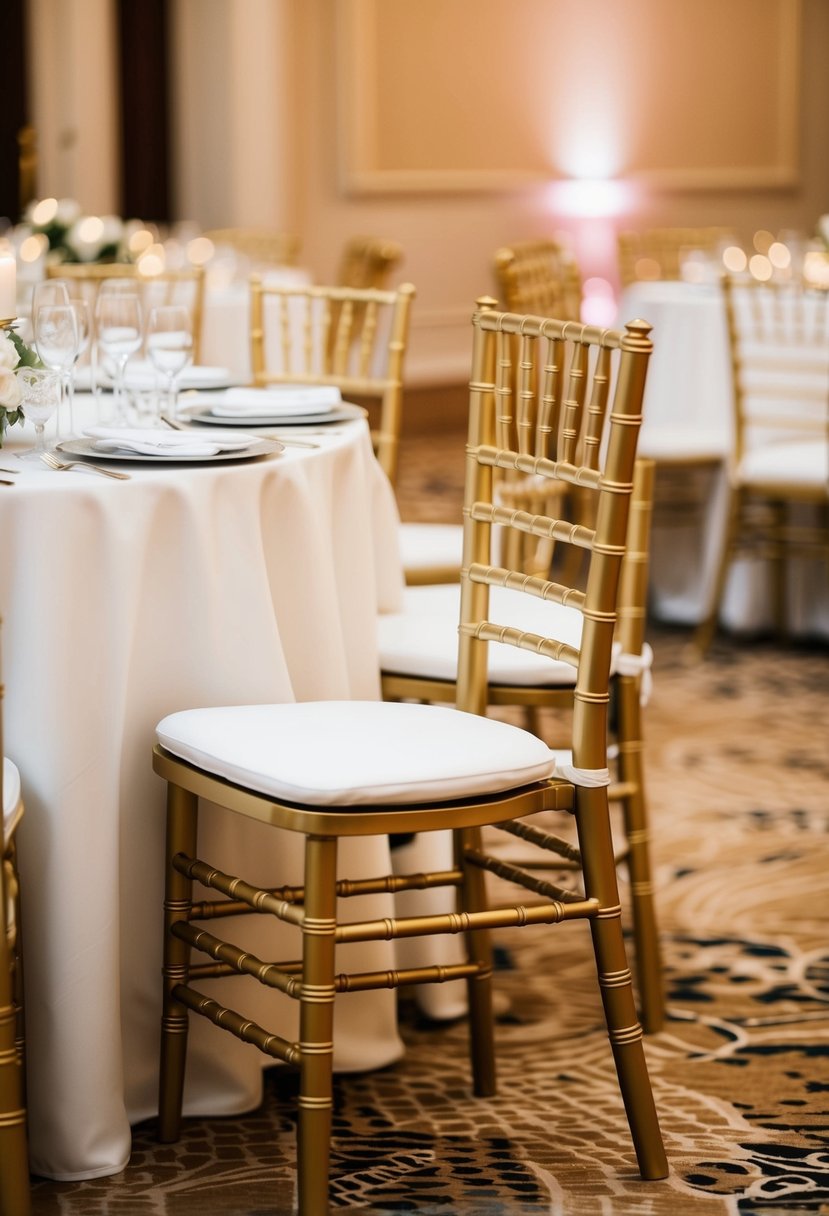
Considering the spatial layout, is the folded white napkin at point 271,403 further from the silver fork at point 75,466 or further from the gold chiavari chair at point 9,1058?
the gold chiavari chair at point 9,1058

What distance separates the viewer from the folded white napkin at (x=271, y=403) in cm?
268

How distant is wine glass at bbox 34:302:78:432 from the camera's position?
2465 millimetres

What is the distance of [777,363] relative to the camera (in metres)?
5.02

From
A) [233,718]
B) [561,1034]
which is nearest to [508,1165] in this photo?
[561,1034]

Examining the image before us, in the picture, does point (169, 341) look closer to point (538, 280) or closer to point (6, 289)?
point (6, 289)

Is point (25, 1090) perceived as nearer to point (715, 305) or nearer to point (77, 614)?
point (77, 614)

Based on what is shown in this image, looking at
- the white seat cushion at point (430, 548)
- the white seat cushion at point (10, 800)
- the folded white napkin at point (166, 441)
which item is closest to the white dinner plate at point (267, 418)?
the folded white napkin at point (166, 441)

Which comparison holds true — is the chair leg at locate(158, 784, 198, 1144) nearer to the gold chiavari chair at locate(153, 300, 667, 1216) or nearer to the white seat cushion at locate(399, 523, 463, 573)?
the gold chiavari chair at locate(153, 300, 667, 1216)

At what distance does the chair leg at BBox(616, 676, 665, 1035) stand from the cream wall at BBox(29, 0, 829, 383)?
659 centimetres

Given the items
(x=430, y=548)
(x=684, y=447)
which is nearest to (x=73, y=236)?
(x=684, y=447)

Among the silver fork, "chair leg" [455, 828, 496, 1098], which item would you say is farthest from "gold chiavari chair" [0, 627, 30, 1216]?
"chair leg" [455, 828, 496, 1098]

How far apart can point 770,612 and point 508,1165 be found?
3400 millimetres

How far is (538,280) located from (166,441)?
9.66 ft

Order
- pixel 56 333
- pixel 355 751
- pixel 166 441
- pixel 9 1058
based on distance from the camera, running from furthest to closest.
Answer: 1. pixel 56 333
2. pixel 166 441
3. pixel 355 751
4. pixel 9 1058
